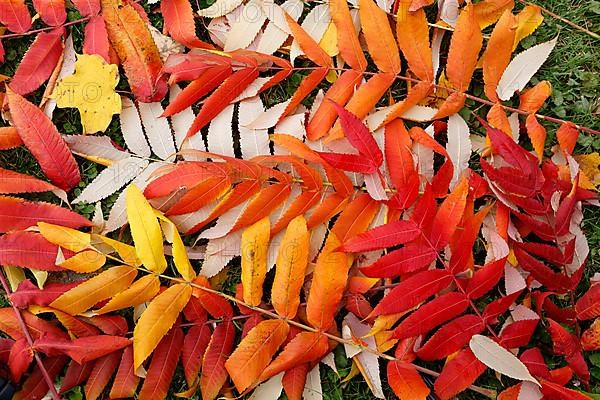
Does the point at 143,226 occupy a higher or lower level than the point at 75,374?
higher

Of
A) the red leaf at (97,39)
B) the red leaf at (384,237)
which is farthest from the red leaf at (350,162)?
the red leaf at (97,39)

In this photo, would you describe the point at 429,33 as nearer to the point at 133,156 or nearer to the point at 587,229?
the point at 587,229

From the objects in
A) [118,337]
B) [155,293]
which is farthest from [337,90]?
[118,337]

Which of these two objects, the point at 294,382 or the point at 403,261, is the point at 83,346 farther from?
the point at 403,261

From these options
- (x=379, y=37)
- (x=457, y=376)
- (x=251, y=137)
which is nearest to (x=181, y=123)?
(x=251, y=137)

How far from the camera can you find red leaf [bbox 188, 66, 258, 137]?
1.56 meters

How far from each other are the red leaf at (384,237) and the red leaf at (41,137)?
2.23 feet

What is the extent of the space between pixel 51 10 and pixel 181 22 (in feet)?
1.03

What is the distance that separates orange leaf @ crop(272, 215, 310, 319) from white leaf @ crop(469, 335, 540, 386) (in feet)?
1.26

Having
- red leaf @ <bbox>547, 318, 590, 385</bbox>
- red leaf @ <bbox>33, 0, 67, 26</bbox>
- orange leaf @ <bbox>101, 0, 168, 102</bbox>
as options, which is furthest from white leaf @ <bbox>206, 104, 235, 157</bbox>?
red leaf @ <bbox>547, 318, 590, 385</bbox>

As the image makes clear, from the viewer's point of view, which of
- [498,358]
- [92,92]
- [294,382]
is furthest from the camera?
[92,92]

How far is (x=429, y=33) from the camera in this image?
5.52ft

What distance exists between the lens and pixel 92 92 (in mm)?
1610

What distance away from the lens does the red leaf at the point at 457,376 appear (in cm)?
145
